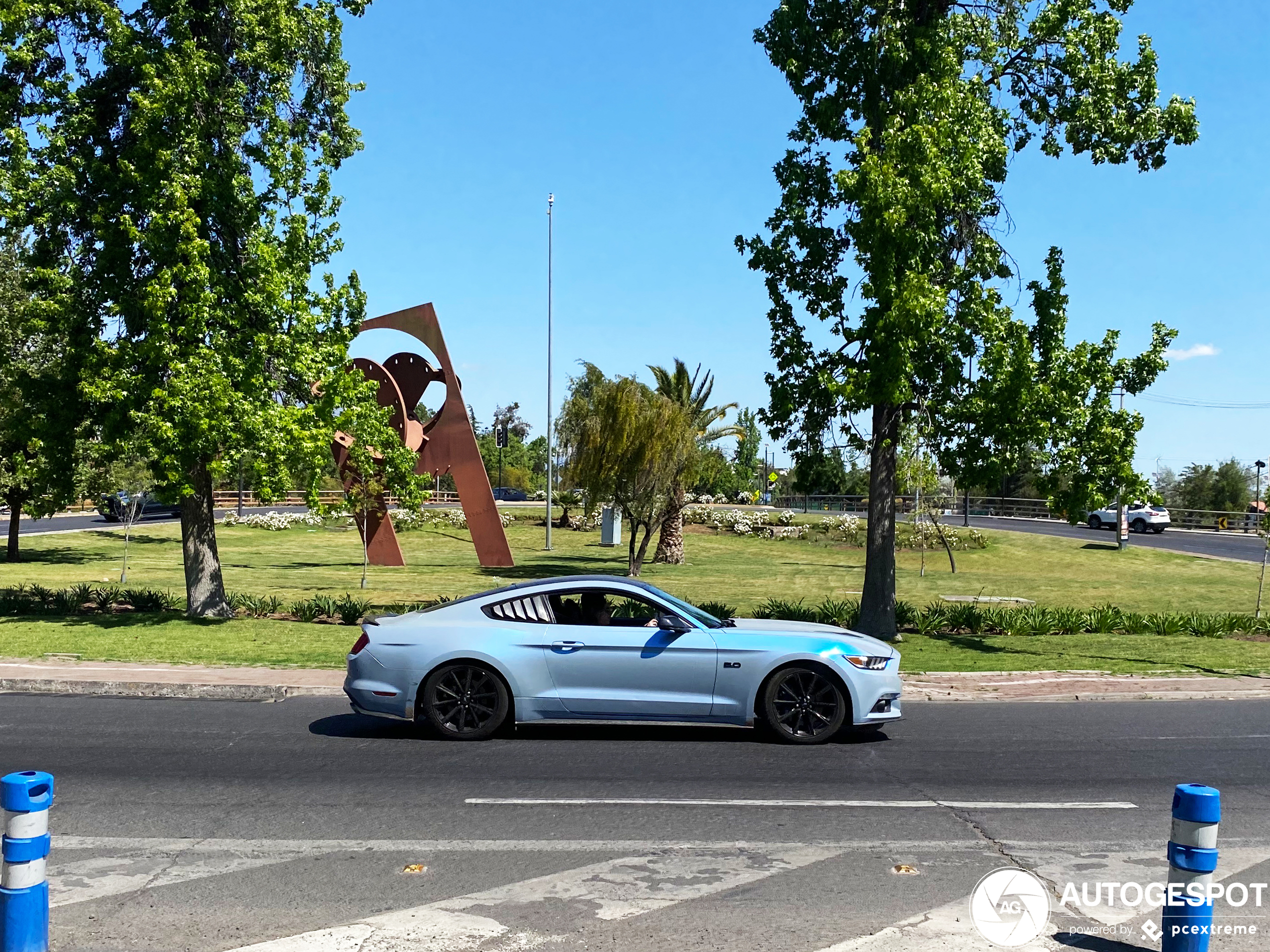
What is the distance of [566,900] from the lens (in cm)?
560

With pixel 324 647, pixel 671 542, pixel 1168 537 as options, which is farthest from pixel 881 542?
pixel 1168 537

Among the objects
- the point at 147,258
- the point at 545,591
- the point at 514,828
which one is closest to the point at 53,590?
the point at 147,258

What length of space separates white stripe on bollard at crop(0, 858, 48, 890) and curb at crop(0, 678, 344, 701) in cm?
718

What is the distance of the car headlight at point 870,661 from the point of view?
30.7 ft

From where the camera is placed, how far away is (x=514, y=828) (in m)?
6.89

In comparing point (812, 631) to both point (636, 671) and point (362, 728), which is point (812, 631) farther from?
point (362, 728)

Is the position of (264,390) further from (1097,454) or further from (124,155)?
(1097,454)

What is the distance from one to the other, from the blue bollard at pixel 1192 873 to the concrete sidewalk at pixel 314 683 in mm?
7575

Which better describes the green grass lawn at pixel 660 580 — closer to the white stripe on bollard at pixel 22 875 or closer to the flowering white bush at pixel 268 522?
the flowering white bush at pixel 268 522

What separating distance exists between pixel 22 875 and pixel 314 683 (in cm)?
767

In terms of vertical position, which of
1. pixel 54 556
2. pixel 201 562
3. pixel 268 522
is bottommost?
pixel 54 556

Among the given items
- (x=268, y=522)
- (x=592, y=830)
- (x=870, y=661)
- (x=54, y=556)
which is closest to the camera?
(x=592, y=830)

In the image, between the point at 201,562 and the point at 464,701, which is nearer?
the point at 464,701

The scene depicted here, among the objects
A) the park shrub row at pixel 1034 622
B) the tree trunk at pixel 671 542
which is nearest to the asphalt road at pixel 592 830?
the park shrub row at pixel 1034 622
